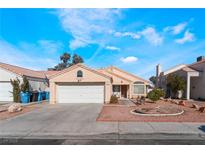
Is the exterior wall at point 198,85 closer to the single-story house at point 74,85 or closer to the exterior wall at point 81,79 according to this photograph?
the single-story house at point 74,85

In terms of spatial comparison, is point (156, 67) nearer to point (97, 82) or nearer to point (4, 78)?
point (97, 82)

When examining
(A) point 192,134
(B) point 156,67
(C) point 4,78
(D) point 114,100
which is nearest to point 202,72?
(D) point 114,100

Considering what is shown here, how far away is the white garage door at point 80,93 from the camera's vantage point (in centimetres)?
2097

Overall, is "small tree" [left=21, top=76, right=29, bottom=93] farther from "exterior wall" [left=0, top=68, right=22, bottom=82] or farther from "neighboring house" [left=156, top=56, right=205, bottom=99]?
"neighboring house" [left=156, top=56, right=205, bottom=99]

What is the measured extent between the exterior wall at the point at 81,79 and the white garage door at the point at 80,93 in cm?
54

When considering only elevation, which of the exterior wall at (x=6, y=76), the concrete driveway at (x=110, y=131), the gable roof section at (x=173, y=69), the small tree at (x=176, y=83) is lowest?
the concrete driveway at (x=110, y=131)

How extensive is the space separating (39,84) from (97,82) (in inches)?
377

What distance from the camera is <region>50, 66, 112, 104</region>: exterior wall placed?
67.9 ft

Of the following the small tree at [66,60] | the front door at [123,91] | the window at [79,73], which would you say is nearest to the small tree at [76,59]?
the small tree at [66,60]

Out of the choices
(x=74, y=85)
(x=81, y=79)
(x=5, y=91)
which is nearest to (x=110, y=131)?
(x=81, y=79)

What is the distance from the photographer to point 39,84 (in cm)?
2652

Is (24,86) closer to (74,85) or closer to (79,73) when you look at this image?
(74,85)

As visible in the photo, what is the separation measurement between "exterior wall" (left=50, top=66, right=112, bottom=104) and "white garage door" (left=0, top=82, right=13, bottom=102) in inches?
194
